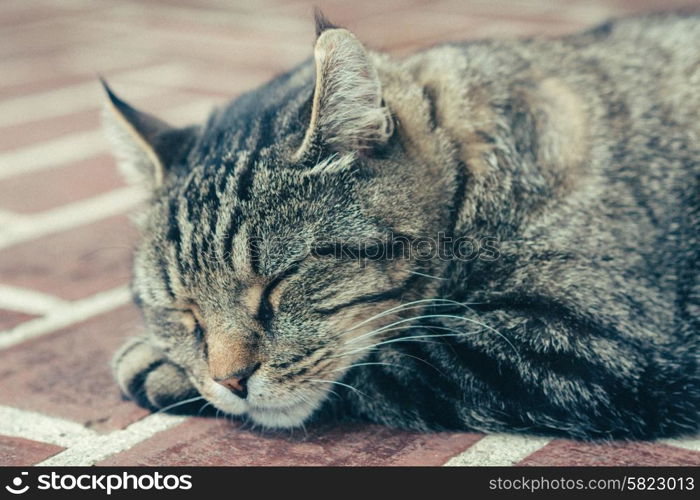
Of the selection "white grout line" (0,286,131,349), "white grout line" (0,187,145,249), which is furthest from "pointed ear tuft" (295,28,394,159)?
"white grout line" (0,187,145,249)

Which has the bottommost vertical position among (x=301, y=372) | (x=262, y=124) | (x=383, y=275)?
(x=301, y=372)

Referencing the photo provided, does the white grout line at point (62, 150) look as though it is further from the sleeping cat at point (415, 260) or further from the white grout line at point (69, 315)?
the sleeping cat at point (415, 260)

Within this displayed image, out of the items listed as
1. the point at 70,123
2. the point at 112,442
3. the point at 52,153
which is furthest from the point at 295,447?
the point at 70,123

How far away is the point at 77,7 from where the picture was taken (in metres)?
5.91

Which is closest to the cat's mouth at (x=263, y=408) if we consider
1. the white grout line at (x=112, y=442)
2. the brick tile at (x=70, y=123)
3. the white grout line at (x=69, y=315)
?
the white grout line at (x=112, y=442)

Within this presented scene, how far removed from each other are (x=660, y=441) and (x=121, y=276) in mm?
1545

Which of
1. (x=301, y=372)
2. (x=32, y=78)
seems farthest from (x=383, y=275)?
(x=32, y=78)

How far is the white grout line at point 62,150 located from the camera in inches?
135

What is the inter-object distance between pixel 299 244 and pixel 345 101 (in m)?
0.30

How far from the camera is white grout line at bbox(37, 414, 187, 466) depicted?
1.75 meters

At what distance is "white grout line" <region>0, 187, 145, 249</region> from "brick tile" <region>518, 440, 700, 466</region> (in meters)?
1.57

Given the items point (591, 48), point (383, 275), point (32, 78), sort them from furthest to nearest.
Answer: point (32, 78) < point (591, 48) < point (383, 275)

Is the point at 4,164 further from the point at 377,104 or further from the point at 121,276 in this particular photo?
the point at 377,104
